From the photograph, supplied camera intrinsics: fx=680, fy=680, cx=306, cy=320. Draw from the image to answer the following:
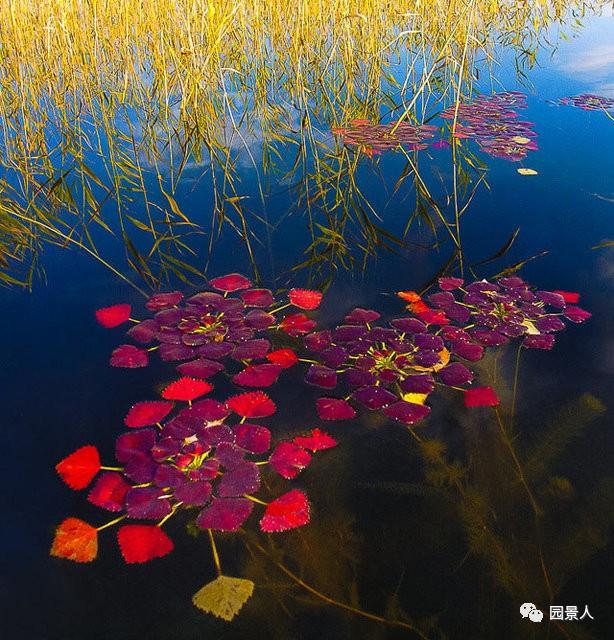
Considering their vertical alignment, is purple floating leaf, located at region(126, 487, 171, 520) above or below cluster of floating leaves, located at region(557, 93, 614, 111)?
below

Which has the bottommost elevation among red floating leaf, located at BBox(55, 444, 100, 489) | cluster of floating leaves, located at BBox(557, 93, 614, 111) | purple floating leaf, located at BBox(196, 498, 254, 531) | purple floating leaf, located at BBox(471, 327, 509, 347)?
red floating leaf, located at BBox(55, 444, 100, 489)

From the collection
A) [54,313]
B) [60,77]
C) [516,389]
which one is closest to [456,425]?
[516,389]

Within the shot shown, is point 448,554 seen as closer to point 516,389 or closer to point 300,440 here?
point 300,440

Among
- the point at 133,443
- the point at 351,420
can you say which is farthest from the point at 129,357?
the point at 351,420

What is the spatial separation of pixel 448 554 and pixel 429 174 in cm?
178

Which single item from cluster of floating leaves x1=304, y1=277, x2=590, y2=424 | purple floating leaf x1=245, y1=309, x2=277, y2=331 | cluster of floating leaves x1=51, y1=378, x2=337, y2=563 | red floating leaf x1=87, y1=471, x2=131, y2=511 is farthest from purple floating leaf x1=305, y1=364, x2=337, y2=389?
red floating leaf x1=87, y1=471, x2=131, y2=511

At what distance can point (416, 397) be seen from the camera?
4.38 feet

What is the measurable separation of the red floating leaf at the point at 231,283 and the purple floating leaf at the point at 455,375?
62 cm

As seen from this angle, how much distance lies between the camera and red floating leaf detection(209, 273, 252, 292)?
1792 mm

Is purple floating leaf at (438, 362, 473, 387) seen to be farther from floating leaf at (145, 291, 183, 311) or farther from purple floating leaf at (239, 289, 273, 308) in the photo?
floating leaf at (145, 291, 183, 311)

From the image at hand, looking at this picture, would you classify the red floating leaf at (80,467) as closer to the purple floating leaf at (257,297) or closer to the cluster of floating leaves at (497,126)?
the purple floating leaf at (257,297)

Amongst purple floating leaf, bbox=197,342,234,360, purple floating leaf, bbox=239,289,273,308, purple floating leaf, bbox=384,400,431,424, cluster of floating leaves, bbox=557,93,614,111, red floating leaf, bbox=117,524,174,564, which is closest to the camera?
red floating leaf, bbox=117,524,174,564

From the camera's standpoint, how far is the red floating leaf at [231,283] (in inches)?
70.6

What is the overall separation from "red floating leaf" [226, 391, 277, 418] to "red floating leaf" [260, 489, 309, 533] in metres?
0.22
